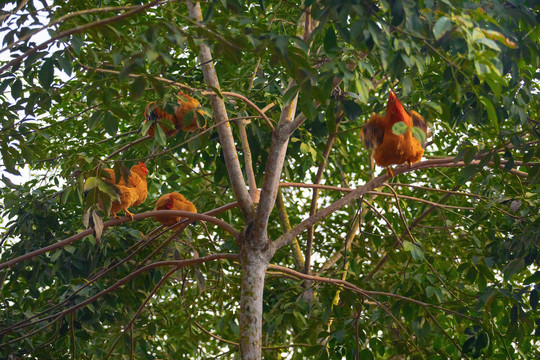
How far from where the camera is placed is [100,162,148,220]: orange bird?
3.19 metres

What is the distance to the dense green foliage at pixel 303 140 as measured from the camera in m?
2.34

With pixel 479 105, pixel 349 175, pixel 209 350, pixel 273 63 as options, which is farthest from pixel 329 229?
pixel 273 63

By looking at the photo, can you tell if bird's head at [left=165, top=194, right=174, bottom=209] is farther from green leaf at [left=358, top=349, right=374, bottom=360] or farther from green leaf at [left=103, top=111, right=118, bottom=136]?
green leaf at [left=358, top=349, right=374, bottom=360]

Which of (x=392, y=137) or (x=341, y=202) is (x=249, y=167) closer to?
(x=341, y=202)

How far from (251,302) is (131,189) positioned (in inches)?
32.6

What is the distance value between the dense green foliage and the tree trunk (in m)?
0.54

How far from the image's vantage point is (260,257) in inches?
127

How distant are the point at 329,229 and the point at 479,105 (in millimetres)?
3791

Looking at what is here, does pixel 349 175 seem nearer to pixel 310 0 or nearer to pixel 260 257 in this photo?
pixel 260 257

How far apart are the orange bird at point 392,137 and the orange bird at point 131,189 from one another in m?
1.15

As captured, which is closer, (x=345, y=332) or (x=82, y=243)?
(x=345, y=332)

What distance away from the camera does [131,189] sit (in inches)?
128

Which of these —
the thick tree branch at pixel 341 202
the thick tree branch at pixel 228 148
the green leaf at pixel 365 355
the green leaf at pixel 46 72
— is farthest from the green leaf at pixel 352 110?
the green leaf at pixel 365 355

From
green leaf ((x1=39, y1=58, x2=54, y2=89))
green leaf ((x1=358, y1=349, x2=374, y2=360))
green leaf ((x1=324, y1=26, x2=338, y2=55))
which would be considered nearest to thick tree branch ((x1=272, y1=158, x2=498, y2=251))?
green leaf ((x1=358, y1=349, x2=374, y2=360))
